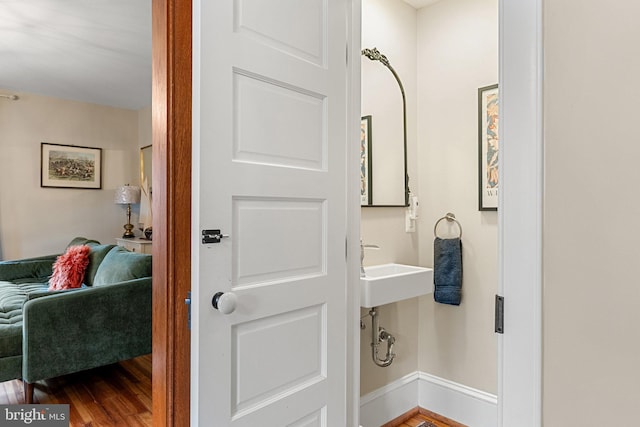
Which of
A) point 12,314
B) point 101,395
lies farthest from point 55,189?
point 101,395

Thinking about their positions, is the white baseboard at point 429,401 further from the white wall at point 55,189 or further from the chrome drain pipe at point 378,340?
the white wall at point 55,189

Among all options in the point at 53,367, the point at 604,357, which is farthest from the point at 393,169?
the point at 53,367

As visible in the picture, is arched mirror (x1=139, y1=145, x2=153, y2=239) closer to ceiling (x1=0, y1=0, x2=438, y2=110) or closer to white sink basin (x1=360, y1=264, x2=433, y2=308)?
ceiling (x1=0, y1=0, x2=438, y2=110)

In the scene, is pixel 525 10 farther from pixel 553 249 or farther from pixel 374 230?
pixel 374 230

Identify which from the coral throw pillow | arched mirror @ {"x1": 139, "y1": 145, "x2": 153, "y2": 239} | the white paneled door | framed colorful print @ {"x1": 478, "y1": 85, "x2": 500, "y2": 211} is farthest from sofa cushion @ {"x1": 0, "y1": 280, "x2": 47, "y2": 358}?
framed colorful print @ {"x1": 478, "y1": 85, "x2": 500, "y2": 211}

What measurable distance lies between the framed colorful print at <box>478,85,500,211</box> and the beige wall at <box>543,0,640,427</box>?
1.49 meters

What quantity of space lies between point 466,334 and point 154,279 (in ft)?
6.03

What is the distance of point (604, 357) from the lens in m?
0.68

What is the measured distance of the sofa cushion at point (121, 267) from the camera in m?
2.79

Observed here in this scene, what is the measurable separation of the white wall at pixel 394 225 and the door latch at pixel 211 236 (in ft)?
3.74

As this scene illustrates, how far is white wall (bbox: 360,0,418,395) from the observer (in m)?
2.12

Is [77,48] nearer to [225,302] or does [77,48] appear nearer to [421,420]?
[225,302]

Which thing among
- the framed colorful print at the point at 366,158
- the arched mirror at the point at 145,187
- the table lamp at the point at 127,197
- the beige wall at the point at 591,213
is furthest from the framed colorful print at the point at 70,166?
the beige wall at the point at 591,213

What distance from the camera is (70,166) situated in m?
4.77
